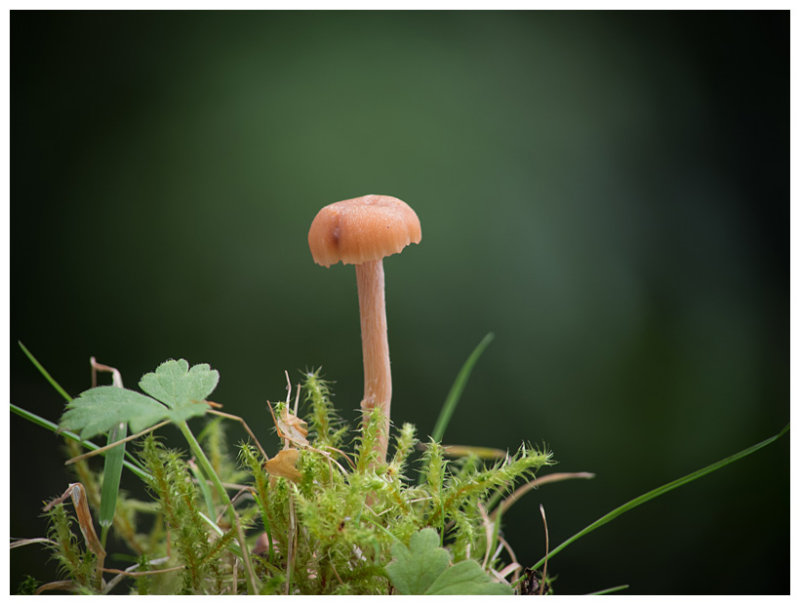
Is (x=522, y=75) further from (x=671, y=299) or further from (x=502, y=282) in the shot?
(x=671, y=299)

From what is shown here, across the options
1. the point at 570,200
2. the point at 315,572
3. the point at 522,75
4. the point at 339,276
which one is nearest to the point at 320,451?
the point at 315,572

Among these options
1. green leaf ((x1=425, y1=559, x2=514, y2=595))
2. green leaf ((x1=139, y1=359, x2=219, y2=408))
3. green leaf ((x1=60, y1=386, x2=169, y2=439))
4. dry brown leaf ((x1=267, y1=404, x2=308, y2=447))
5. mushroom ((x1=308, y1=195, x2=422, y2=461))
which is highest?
mushroom ((x1=308, y1=195, x2=422, y2=461))

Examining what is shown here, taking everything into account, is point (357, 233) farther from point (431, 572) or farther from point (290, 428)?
point (431, 572)

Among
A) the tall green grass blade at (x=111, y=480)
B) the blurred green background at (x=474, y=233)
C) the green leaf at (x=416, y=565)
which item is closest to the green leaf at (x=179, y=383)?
the tall green grass blade at (x=111, y=480)

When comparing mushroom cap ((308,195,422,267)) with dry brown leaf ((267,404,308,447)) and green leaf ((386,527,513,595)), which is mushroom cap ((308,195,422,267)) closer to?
dry brown leaf ((267,404,308,447))

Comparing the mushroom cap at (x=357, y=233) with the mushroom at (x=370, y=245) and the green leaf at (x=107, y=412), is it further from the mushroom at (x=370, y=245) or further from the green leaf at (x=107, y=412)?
the green leaf at (x=107, y=412)

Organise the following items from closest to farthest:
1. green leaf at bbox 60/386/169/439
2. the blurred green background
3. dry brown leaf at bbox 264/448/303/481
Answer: green leaf at bbox 60/386/169/439, dry brown leaf at bbox 264/448/303/481, the blurred green background

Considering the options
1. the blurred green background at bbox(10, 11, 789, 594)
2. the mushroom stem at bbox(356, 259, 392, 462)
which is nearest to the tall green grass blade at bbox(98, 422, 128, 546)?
the mushroom stem at bbox(356, 259, 392, 462)
